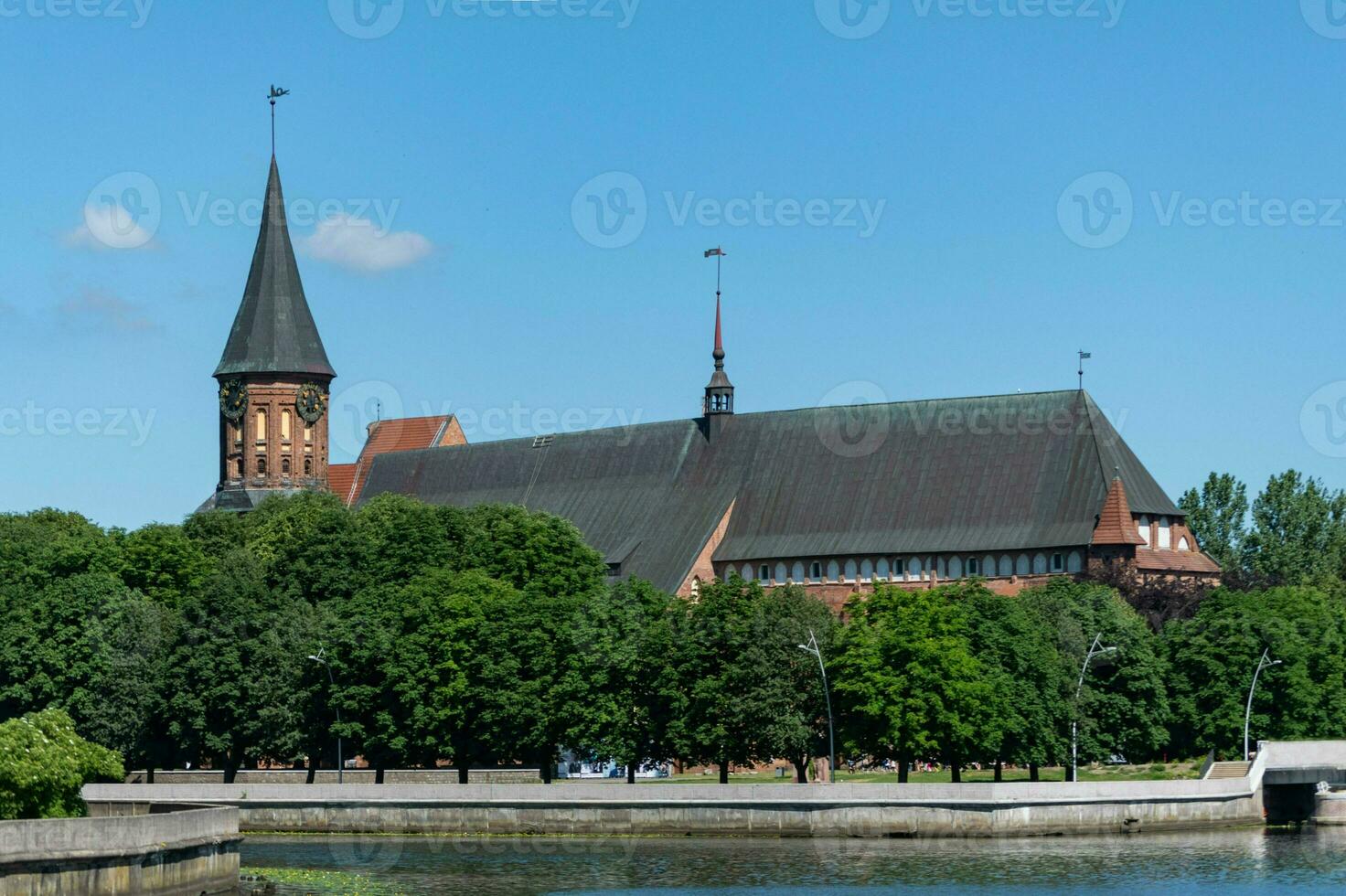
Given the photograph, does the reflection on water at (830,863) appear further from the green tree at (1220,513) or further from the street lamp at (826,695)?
the green tree at (1220,513)

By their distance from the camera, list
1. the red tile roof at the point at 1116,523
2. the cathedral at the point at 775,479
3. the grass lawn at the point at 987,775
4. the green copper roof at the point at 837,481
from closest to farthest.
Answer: the grass lawn at the point at 987,775
the red tile roof at the point at 1116,523
the cathedral at the point at 775,479
the green copper roof at the point at 837,481

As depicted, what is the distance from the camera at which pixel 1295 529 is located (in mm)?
158000

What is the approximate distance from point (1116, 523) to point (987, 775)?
785 inches

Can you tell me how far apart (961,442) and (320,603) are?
3583cm

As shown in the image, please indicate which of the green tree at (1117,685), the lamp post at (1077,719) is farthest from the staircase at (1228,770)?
the lamp post at (1077,719)

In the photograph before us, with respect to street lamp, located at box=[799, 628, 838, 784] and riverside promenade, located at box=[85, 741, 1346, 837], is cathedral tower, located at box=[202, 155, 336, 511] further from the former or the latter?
street lamp, located at box=[799, 628, 838, 784]

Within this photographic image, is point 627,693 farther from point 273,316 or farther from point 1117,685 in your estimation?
point 273,316

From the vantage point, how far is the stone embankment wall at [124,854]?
172 ft

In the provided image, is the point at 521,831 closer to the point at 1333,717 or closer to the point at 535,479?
the point at 1333,717

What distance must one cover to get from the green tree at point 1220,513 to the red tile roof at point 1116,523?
45.5 m

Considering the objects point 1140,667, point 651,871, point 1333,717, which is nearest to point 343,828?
point 651,871

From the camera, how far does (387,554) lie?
362ft

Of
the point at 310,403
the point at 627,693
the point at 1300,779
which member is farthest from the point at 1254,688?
the point at 310,403

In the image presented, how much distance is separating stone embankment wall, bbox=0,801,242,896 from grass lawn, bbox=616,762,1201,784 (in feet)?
90.2
